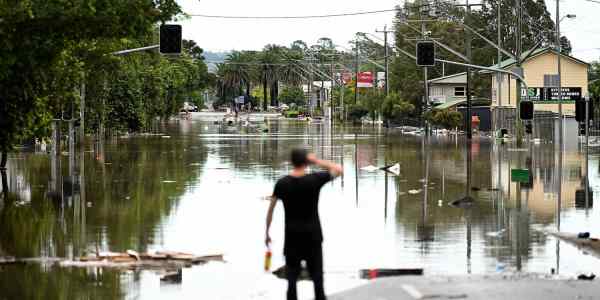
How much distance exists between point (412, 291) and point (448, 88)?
4233 inches

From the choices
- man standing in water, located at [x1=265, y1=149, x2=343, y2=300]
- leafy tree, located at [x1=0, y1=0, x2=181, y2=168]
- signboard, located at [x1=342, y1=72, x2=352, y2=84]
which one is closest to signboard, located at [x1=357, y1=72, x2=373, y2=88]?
signboard, located at [x1=342, y1=72, x2=352, y2=84]

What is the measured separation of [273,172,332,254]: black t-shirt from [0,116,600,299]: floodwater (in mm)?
2817

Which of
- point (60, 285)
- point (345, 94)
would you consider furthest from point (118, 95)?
point (345, 94)

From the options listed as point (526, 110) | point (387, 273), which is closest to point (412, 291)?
point (387, 273)

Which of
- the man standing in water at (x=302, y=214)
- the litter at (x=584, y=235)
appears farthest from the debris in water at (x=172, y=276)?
the litter at (x=584, y=235)

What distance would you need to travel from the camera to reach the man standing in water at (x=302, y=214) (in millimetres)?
11391

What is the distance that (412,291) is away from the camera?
43.7ft

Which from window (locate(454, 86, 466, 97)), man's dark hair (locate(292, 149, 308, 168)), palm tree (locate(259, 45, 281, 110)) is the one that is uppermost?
palm tree (locate(259, 45, 281, 110))

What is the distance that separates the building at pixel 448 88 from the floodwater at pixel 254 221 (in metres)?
71.3

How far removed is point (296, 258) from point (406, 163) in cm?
3501

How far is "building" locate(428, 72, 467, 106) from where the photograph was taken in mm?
118250

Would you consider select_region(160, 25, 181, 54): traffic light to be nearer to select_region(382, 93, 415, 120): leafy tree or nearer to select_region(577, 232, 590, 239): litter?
select_region(577, 232, 590, 239): litter

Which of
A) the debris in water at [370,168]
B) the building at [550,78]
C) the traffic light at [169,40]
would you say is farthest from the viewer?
the building at [550,78]

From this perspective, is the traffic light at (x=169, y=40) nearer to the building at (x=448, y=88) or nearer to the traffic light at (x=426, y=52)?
the traffic light at (x=426, y=52)
